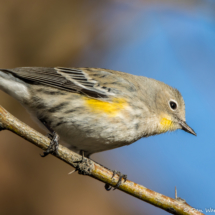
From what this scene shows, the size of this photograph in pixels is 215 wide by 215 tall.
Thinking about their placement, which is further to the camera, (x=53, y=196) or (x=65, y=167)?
(x=65, y=167)

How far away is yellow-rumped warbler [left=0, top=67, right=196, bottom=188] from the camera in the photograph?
4.07m

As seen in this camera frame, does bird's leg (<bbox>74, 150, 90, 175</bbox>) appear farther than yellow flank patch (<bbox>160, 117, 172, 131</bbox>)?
No

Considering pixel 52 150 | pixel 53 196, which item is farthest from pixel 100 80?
pixel 53 196

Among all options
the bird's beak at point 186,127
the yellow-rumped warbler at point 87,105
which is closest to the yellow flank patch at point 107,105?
the yellow-rumped warbler at point 87,105

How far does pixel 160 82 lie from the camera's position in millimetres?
5340

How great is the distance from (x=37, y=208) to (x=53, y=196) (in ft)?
1.23

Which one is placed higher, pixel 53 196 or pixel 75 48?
pixel 75 48

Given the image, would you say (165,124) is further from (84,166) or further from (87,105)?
(84,166)

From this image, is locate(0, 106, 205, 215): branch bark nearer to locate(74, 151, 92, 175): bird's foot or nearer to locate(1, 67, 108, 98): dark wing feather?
locate(74, 151, 92, 175): bird's foot

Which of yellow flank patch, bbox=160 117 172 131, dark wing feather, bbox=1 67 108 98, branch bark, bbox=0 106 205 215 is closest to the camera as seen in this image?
branch bark, bbox=0 106 205 215

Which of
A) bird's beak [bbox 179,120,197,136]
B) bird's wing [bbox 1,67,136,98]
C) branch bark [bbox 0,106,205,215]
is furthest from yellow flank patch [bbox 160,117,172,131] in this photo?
branch bark [bbox 0,106,205,215]

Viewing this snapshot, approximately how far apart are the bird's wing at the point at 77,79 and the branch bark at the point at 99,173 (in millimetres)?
1084

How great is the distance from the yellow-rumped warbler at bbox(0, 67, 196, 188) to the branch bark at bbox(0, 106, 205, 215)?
590mm

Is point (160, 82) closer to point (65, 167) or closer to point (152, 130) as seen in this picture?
point (152, 130)
